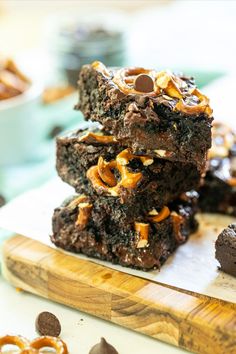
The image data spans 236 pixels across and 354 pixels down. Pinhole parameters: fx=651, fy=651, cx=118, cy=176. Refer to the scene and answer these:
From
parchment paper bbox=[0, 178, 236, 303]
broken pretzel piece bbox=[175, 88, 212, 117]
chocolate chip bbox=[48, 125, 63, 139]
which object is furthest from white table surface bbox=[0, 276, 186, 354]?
chocolate chip bbox=[48, 125, 63, 139]

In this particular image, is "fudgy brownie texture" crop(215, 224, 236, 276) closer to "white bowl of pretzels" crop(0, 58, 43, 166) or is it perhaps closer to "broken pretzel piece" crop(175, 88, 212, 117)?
"broken pretzel piece" crop(175, 88, 212, 117)

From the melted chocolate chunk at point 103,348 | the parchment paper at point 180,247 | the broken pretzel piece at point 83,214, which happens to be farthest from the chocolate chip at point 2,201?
the melted chocolate chunk at point 103,348

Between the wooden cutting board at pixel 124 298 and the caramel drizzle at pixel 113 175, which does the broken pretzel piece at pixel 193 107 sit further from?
the wooden cutting board at pixel 124 298

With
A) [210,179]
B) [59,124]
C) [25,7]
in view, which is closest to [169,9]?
A: [25,7]

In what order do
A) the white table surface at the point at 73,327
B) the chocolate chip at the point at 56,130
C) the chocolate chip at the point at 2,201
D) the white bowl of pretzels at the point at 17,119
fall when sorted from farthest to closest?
the chocolate chip at the point at 56,130, the white bowl of pretzels at the point at 17,119, the chocolate chip at the point at 2,201, the white table surface at the point at 73,327

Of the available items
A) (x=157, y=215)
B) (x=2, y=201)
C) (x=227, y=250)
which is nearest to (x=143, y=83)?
(x=157, y=215)

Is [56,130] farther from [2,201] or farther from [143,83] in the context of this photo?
[143,83]
